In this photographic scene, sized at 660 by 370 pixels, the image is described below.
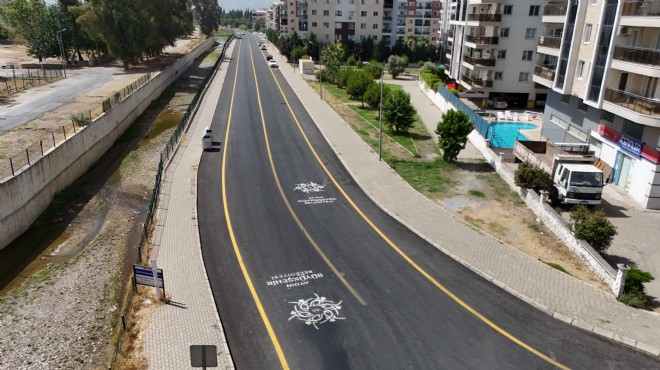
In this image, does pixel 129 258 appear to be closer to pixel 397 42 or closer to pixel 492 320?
pixel 492 320

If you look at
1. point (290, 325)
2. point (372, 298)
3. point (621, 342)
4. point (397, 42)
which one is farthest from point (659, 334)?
point (397, 42)

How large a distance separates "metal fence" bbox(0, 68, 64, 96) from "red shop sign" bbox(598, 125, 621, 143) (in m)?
61.9

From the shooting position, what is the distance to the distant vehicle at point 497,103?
57125mm

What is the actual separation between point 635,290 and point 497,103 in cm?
4201

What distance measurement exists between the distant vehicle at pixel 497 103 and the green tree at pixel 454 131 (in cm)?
2489

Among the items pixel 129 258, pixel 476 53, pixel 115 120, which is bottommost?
pixel 129 258

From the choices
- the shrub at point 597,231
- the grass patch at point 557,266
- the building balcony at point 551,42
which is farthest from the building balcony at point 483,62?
the grass patch at point 557,266

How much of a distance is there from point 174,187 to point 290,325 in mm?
16395

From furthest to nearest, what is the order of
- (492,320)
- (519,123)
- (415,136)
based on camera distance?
(519,123), (415,136), (492,320)

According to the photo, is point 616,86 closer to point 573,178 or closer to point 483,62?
point 573,178

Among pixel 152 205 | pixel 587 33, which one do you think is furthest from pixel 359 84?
pixel 152 205

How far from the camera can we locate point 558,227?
79.8 feet

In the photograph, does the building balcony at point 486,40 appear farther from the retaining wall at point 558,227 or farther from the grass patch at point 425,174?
the grass patch at point 425,174

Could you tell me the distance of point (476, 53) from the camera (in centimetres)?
5934
